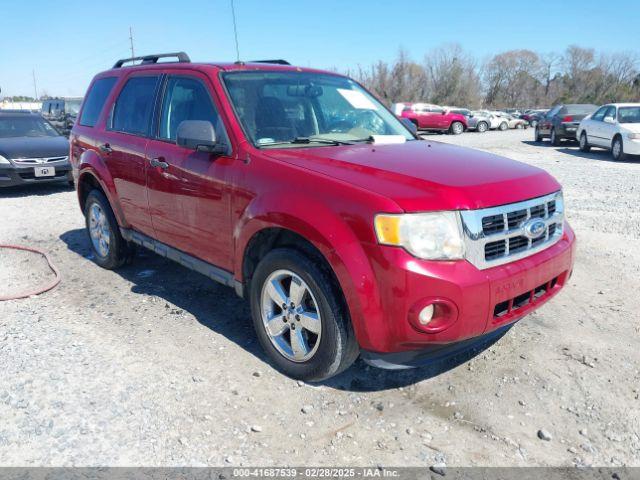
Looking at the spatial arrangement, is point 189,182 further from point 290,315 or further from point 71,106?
point 71,106

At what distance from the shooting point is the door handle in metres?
4.12

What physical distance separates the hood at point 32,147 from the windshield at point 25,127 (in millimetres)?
377

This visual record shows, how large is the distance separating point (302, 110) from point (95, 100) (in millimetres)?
2716

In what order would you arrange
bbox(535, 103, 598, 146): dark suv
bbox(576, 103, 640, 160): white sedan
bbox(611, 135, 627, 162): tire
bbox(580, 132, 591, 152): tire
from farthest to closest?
bbox(535, 103, 598, 146): dark suv
bbox(580, 132, 591, 152): tire
bbox(611, 135, 627, 162): tire
bbox(576, 103, 640, 160): white sedan

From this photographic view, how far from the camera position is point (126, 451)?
2709mm

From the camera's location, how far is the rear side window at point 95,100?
5.34m

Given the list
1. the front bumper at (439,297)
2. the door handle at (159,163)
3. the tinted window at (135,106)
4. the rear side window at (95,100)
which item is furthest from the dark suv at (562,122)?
the front bumper at (439,297)

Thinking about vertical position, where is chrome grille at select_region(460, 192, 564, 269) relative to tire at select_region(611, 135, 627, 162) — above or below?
above

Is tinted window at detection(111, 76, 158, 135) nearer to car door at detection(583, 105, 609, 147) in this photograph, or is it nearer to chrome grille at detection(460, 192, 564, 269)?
chrome grille at detection(460, 192, 564, 269)

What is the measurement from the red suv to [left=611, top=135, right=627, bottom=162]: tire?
12.4 m

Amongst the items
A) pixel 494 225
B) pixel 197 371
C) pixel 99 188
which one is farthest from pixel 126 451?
pixel 99 188

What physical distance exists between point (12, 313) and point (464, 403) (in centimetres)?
364

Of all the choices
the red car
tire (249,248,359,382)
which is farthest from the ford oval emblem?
the red car

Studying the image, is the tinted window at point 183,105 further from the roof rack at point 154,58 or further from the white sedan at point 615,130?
the white sedan at point 615,130
